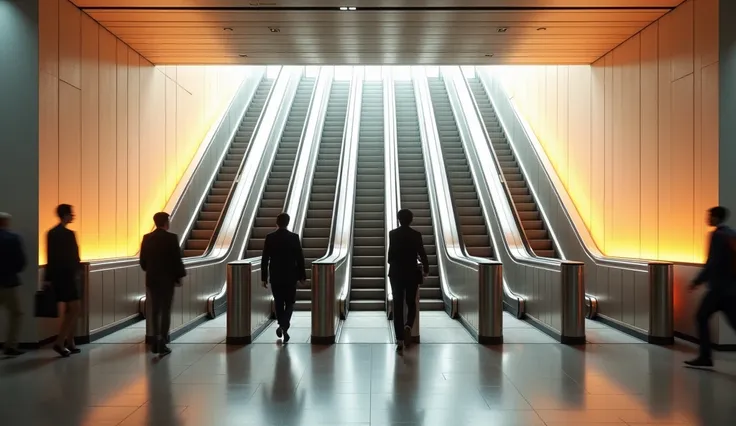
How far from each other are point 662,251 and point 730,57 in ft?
8.29

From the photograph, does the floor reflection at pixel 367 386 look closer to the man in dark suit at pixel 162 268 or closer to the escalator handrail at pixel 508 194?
the man in dark suit at pixel 162 268

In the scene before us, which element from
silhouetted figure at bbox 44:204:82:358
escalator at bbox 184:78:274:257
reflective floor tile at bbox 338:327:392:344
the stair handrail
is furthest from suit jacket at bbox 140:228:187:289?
the stair handrail

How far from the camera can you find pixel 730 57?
6.84 m

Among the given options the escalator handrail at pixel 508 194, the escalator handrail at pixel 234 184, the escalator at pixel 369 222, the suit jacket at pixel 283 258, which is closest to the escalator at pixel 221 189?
the escalator handrail at pixel 234 184

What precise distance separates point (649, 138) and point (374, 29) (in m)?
4.01

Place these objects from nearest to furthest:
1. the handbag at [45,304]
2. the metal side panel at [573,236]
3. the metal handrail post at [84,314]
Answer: the handbag at [45,304], the metal handrail post at [84,314], the metal side panel at [573,236]

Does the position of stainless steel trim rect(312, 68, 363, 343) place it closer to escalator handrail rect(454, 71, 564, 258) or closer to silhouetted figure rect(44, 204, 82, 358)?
silhouetted figure rect(44, 204, 82, 358)

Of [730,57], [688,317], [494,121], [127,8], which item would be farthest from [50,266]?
[494,121]

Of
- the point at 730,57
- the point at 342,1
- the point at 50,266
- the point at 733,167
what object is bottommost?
the point at 50,266

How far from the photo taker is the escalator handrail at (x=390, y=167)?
446 inches

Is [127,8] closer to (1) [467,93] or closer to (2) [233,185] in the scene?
(2) [233,185]

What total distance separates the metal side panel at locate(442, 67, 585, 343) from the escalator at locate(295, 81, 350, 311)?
122 inches

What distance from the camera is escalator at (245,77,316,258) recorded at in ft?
40.1

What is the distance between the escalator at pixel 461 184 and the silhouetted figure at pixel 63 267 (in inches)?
239
